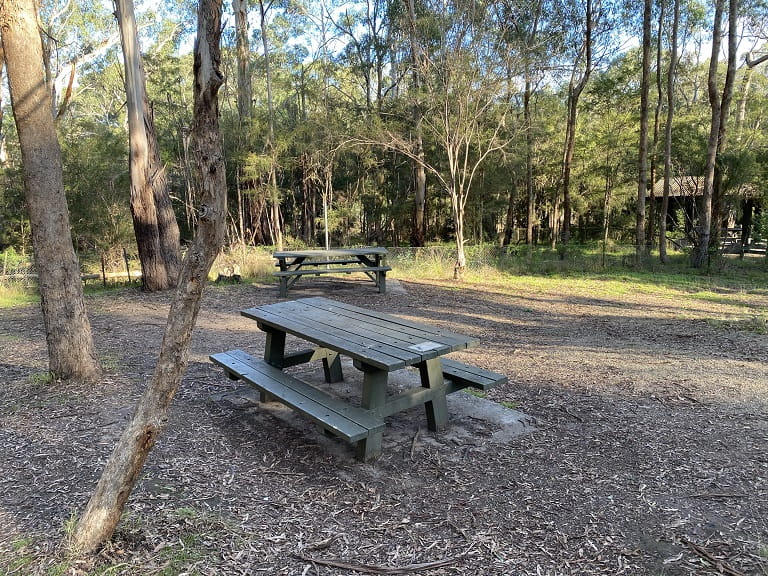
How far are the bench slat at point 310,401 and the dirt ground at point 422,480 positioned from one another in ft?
0.91

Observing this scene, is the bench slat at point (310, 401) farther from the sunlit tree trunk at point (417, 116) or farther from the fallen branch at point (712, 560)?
the sunlit tree trunk at point (417, 116)

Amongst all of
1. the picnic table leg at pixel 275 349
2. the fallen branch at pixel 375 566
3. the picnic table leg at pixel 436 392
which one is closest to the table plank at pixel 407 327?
the picnic table leg at pixel 436 392

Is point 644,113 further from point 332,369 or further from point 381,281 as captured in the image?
point 332,369

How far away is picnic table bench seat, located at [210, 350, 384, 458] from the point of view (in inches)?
108

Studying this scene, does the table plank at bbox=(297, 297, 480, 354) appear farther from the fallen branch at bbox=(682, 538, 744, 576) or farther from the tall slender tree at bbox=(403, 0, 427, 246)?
the tall slender tree at bbox=(403, 0, 427, 246)

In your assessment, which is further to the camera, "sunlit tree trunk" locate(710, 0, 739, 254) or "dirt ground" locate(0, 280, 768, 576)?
"sunlit tree trunk" locate(710, 0, 739, 254)

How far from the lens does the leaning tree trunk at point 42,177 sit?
12.1ft

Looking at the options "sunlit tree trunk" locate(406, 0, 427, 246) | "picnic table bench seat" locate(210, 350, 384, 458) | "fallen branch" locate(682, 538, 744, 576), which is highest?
"sunlit tree trunk" locate(406, 0, 427, 246)

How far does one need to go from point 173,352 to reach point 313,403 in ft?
4.16

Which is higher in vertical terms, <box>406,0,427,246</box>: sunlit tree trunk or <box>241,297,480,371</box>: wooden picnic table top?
<box>406,0,427,246</box>: sunlit tree trunk

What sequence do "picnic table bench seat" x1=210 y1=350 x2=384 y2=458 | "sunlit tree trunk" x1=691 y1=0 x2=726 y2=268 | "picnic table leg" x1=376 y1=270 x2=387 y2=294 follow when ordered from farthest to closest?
"sunlit tree trunk" x1=691 y1=0 x2=726 y2=268 → "picnic table leg" x1=376 y1=270 x2=387 y2=294 → "picnic table bench seat" x1=210 y1=350 x2=384 y2=458

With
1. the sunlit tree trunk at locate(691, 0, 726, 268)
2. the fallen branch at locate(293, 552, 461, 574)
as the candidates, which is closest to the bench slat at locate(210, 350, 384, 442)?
the fallen branch at locate(293, 552, 461, 574)

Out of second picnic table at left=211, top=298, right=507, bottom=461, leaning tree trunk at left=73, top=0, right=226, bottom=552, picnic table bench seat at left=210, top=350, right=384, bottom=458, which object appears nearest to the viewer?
leaning tree trunk at left=73, top=0, right=226, bottom=552

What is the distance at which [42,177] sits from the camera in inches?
146
